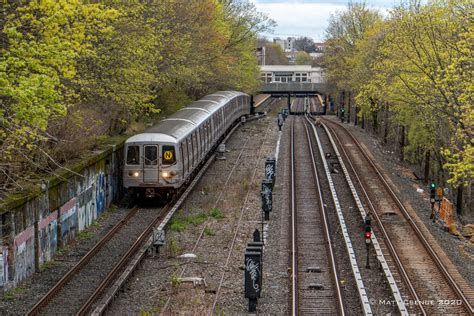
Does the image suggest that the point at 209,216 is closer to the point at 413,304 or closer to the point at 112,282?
the point at 112,282

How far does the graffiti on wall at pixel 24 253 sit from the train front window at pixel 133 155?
7417 mm

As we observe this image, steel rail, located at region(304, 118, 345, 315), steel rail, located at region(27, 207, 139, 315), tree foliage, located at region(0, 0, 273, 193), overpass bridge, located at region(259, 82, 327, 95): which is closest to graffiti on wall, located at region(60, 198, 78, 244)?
steel rail, located at region(27, 207, 139, 315)

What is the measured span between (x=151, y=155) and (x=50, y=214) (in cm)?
624

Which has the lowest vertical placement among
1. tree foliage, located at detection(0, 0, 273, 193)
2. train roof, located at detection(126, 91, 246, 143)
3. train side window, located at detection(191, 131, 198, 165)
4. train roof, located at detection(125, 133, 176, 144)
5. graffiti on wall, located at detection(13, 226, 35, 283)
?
graffiti on wall, located at detection(13, 226, 35, 283)

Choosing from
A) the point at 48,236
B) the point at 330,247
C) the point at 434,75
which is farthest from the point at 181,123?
the point at 434,75

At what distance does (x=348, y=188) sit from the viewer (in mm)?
27484

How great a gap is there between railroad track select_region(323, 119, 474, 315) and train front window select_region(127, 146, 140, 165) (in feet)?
26.9

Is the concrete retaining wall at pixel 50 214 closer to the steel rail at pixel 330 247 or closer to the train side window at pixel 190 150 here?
the train side window at pixel 190 150

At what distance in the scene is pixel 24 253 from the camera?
15469mm

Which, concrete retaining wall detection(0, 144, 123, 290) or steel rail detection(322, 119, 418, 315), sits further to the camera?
steel rail detection(322, 119, 418, 315)

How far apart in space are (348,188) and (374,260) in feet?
32.1

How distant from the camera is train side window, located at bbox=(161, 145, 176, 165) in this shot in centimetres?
2312

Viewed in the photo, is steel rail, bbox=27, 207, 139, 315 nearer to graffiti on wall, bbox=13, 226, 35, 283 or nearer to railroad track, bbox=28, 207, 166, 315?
railroad track, bbox=28, 207, 166, 315

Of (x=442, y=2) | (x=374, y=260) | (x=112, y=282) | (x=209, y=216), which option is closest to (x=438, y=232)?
(x=374, y=260)
